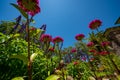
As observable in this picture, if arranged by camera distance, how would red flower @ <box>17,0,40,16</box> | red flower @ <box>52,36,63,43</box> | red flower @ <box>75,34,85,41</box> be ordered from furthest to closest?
red flower @ <box>75,34,85,41</box>
red flower @ <box>52,36,63,43</box>
red flower @ <box>17,0,40,16</box>

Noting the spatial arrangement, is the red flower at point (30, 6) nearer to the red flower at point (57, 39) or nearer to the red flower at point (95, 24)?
the red flower at point (95, 24)

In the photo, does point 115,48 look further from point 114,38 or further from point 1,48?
point 1,48

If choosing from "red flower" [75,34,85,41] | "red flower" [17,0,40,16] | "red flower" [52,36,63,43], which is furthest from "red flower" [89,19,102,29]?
"red flower" [17,0,40,16]

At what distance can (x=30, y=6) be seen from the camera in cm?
343

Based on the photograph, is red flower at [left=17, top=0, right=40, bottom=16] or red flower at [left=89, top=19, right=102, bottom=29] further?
red flower at [left=89, top=19, right=102, bottom=29]

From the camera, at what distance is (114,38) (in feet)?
55.0

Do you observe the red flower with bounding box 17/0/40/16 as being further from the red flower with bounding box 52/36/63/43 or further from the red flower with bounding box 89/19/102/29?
the red flower with bounding box 52/36/63/43

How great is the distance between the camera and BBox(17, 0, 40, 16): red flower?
337 cm

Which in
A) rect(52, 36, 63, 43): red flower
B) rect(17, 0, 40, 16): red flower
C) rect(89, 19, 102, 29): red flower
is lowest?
rect(17, 0, 40, 16): red flower

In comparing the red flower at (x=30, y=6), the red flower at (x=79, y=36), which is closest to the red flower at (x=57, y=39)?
the red flower at (x=79, y=36)

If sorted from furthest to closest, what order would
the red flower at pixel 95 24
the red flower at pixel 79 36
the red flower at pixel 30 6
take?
1. the red flower at pixel 79 36
2. the red flower at pixel 95 24
3. the red flower at pixel 30 6

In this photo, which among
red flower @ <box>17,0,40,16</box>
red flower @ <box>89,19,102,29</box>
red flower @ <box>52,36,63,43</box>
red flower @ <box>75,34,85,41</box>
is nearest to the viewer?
red flower @ <box>17,0,40,16</box>

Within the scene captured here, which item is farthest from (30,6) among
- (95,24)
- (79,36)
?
(79,36)

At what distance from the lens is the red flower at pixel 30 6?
337 centimetres
